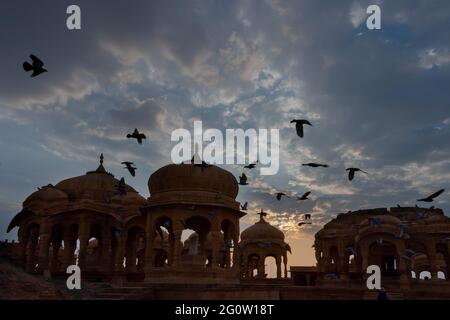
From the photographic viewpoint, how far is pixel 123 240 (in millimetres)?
31750

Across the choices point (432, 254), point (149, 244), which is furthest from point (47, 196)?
point (432, 254)

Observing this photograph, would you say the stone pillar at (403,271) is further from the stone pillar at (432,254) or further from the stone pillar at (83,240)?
the stone pillar at (83,240)

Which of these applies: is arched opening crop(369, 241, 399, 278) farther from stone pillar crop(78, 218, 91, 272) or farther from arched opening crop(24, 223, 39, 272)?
arched opening crop(24, 223, 39, 272)

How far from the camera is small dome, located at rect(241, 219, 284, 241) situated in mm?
43812

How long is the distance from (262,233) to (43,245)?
21763mm

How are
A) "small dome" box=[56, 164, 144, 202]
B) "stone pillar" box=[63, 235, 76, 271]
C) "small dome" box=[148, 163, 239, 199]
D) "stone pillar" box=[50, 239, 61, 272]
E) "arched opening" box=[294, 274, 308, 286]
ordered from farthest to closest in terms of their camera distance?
"arched opening" box=[294, 274, 308, 286]
"stone pillar" box=[50, 239, 61, 272]
"small dome" box=[56, 164, 144, 202]
"stone pillar" box=[63, 235, 76, 271]
"small dome" box=[148, 163, 239, 199]

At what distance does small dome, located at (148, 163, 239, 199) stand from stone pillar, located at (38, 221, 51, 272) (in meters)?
8.65

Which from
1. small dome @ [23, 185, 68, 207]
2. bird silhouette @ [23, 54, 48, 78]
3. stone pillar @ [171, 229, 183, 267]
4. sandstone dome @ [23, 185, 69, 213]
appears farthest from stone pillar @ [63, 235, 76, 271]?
bird silhouette @ [23, 54, 48, 78]

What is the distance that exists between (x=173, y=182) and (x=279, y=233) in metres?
20.0

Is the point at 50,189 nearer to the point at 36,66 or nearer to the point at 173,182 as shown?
the point at 173,182

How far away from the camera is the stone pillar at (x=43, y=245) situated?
30281mm

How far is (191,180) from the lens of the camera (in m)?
27.6

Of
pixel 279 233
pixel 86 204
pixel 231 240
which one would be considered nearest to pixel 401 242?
pixel 231 240
